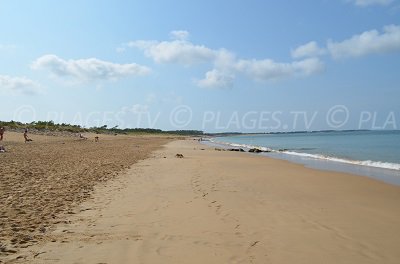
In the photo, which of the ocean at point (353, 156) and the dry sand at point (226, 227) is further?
the ocean at point (353, 156)

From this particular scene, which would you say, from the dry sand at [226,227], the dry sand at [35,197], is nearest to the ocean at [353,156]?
the dry sand at [226,227]

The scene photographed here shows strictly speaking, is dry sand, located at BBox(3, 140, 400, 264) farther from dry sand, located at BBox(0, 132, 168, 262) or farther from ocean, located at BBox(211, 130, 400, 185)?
ocean, located at BBox(211, 130, 400, 185)

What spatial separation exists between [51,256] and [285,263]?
326cm

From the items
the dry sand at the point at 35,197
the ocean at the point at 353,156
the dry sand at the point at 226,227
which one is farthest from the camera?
the ocean at the point at 353,156

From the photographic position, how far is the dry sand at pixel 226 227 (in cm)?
502

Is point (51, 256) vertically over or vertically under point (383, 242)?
under

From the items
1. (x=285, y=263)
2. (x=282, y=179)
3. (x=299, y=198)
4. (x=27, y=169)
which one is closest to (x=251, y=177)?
(x=282, y=179)

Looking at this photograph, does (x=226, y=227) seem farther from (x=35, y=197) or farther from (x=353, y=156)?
(x=353, y=156)

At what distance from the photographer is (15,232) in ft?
19.1

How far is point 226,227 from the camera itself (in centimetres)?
650

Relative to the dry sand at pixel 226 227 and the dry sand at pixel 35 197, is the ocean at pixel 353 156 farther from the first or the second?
the dry sand at pixel 35 197

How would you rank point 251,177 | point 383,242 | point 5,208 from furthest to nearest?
point 251,177, point 5,208, point 383,242

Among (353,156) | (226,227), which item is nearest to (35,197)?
(226,227)

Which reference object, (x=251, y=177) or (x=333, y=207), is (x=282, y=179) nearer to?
Answer: (x=251, y=177)
